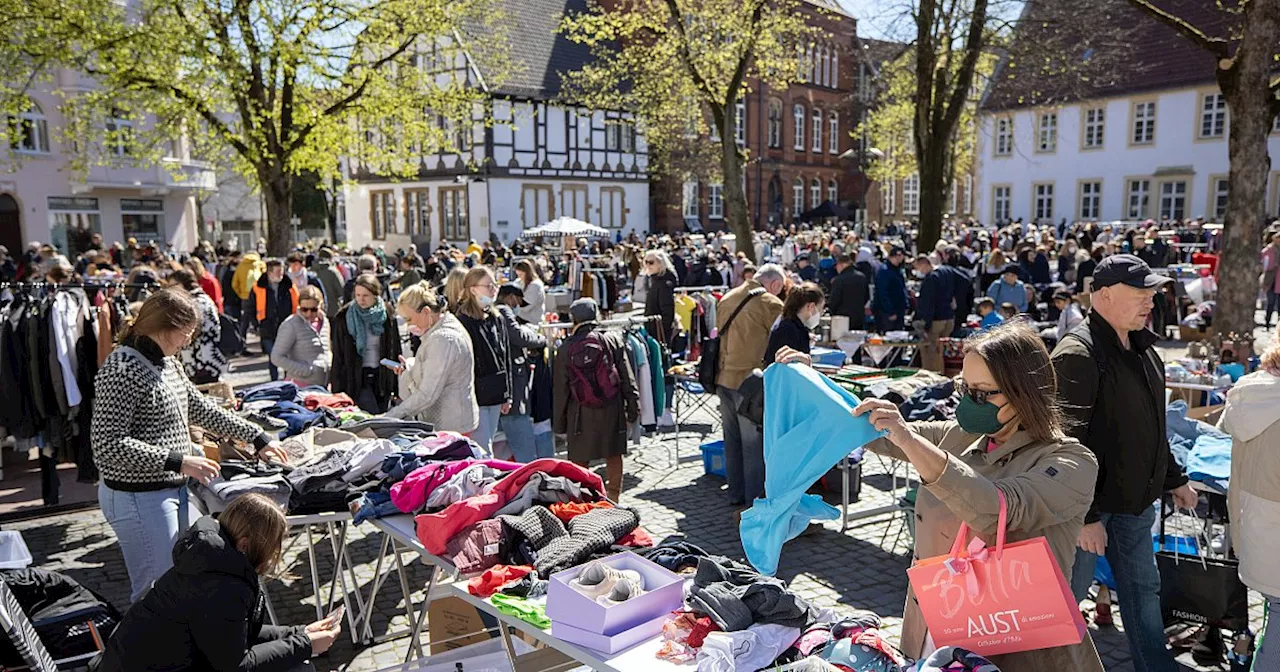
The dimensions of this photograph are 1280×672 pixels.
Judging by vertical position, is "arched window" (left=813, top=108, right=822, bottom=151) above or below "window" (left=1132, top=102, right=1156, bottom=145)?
above

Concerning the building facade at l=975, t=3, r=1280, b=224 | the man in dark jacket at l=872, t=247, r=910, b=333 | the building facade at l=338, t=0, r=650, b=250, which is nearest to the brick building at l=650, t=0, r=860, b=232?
the building facade at l=338, t=0, r=650, b=250

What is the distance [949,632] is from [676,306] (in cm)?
1021

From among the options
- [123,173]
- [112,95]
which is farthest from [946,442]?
[123,173]

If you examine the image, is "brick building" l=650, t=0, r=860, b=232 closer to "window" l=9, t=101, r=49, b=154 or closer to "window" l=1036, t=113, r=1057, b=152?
"window" l=1036, t=113, r=1057, b=152

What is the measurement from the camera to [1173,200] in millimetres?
36969

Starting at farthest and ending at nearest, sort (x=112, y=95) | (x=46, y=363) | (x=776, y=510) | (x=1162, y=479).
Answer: (x=112, y=95) < (x=46, y=363) < (x=1162, y=479) < (x=776, y=510)

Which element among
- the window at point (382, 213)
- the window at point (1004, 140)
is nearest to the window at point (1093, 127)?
the window at point (1004, 140)

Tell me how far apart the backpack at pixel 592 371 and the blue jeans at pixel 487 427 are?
632mm

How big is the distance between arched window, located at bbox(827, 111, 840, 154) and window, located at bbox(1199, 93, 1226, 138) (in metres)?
19.6

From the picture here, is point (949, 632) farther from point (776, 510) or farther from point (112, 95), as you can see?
point (112, 95)

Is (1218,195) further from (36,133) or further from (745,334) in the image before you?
(36,133)

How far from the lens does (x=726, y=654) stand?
2.85 metres

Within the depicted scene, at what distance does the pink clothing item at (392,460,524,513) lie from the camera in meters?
4.37

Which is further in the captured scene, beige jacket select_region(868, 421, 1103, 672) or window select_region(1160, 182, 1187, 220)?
window select_region(1160, 182, 1187, 220)
